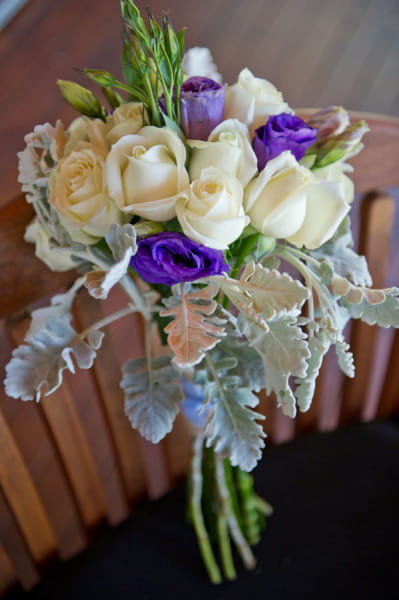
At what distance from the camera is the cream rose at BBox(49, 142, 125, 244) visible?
491 millimetres

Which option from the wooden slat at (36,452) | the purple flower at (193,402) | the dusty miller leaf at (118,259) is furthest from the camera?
the wooden slat at (36,452)

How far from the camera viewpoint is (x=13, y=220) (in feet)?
2.05

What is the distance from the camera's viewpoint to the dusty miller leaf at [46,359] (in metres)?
0.54

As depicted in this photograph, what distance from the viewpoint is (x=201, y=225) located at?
0.46 metres

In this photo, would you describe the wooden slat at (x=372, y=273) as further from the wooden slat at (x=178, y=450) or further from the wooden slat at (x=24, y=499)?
the wooden slat at (x=24, y=499)

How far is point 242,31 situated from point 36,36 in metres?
0.82

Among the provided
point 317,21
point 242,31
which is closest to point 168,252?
point 242,31

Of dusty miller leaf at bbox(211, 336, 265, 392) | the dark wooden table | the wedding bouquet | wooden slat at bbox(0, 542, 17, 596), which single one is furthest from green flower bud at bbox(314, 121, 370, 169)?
the dark wooden table

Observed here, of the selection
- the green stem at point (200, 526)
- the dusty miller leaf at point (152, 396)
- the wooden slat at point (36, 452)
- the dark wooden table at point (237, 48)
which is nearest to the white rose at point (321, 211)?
the dusty miller leaf at point (152, 396)

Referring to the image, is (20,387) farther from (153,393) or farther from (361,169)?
(361,169)

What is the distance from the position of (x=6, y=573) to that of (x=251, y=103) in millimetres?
771

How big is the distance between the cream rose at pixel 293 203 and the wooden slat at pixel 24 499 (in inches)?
17.1

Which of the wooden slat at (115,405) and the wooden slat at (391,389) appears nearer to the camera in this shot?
the wooden slat at (115,405)

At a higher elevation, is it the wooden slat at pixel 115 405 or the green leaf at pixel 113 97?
the green leaf at pixel 113 97
